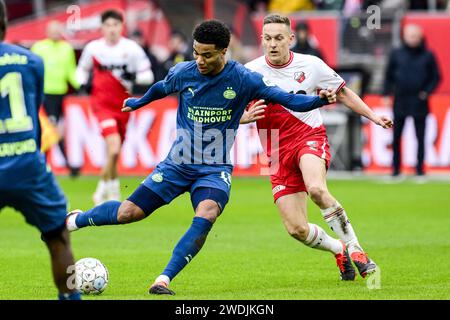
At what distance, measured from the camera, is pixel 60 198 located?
7.24 metres

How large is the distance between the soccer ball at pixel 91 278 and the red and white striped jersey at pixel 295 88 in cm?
219

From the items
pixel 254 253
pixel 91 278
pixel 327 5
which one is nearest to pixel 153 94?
pixel 91 278

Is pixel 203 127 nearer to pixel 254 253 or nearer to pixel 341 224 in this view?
pixel 341 224

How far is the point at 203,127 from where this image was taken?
30.3 feet

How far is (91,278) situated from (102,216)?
681mm

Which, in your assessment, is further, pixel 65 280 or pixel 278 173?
pixel 278 173

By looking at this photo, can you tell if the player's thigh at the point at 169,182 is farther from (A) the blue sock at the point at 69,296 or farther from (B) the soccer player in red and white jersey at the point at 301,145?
(A) the blue sock at the point at 69,296

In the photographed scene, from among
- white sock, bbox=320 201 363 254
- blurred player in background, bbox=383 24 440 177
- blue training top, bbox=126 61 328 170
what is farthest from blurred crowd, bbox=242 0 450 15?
blue training top, bbox=126 61 328 170

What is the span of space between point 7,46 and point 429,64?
50.3 feet

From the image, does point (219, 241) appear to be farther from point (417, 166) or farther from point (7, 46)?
point (417, 166)

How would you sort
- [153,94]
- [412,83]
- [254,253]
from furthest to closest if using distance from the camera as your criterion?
[412,83] → [254,253] → [153,94]

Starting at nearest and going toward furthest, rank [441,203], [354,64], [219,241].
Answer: [219,241] → [441,203] → [354,64]

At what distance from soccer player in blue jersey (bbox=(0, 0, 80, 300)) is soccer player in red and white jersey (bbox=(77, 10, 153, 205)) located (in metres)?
8.85
